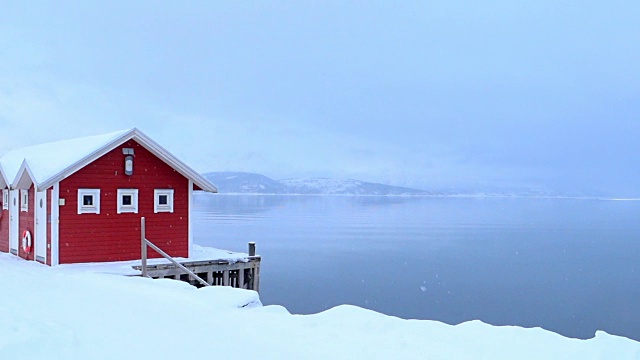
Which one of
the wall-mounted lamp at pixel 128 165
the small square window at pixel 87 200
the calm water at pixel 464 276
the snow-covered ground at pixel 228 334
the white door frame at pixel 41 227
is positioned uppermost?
the wall-mounted lamp at pixel 128 165

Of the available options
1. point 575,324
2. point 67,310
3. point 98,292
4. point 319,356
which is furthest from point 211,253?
point 575,324

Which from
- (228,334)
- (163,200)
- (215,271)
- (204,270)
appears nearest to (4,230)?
(163,200)

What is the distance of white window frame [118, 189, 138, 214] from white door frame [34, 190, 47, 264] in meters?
2.09

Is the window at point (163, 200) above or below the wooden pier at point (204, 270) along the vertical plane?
above

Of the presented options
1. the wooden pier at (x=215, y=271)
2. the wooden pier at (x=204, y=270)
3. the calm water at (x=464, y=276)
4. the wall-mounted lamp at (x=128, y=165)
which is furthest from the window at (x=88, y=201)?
the calm water at (x=464, y=276)

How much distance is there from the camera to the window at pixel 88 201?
→ 53.2ft

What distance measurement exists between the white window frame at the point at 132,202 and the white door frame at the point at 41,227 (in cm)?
209

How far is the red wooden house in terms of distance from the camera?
1593 centimetres

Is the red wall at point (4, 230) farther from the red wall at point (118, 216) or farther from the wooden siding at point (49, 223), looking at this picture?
the red wall at point (118, 216)

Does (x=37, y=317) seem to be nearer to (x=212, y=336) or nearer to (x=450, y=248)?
(x=212, y=336)

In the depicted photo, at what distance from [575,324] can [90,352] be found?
24.5m

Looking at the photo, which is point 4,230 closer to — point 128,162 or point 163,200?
point 128,162

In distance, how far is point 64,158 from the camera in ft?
54.5

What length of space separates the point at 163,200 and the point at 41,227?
11.8 feet
